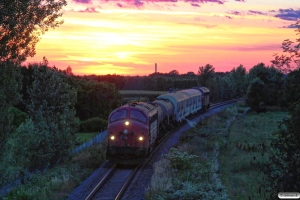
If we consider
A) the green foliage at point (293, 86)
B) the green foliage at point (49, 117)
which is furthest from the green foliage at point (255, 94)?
the green foliage at point (293, 86)

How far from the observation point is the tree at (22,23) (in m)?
17.2

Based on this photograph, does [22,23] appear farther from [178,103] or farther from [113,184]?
[178,103]

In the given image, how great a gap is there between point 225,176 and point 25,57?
39.8 feet

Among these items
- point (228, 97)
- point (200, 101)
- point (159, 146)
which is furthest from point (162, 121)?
point (228, 97)

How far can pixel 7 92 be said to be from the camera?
19.8m

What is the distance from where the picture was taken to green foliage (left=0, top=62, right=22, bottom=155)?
19.2m

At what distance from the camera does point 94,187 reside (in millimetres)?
18688

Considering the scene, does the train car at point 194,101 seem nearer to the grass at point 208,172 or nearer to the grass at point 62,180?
the grass at point 208,172

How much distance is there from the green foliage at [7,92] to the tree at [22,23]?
20.5 inches

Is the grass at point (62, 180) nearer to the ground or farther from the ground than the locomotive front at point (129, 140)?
nearer to the ground

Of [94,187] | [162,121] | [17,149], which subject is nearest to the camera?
[94,187]

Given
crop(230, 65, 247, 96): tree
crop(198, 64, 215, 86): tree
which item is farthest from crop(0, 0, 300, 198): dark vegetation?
crop(230, 65, 247, 96): tree

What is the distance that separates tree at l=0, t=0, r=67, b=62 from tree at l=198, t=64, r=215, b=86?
3130 inches

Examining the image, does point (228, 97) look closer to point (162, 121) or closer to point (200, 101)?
point (200, 101)
